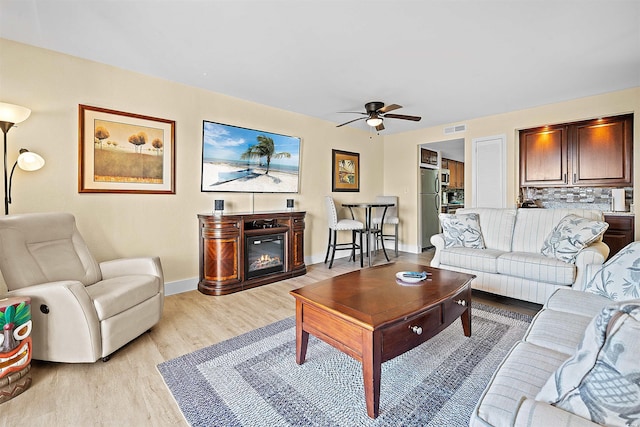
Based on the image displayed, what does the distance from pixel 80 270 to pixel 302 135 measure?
3410 millimetres

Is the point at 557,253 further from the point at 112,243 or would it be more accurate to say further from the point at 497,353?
the point at 112,243

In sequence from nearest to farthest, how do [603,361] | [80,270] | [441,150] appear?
[603,361], [80,270], [441,150]

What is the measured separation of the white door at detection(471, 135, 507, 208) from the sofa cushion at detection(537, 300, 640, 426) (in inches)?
185

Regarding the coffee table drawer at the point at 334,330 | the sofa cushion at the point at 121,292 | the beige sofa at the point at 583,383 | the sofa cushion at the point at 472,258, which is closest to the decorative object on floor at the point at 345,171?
the sofa cushion at the point at 472,258

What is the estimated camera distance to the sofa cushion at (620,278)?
167cm

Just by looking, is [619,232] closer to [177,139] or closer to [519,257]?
[519,257]

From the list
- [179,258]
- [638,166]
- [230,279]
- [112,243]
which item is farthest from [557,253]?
[112,243]

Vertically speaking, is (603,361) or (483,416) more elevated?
(603,361)

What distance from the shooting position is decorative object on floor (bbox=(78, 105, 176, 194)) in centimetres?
291

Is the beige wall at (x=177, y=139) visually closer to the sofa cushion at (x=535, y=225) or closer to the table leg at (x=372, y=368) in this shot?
the sofa cushion at (x=535, y=225)

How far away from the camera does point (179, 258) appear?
3555 millimetres

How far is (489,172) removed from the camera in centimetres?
498

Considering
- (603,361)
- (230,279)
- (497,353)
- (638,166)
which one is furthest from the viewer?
(638,166)

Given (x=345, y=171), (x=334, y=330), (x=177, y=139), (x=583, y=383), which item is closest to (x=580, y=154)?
(x=345, y=171)
